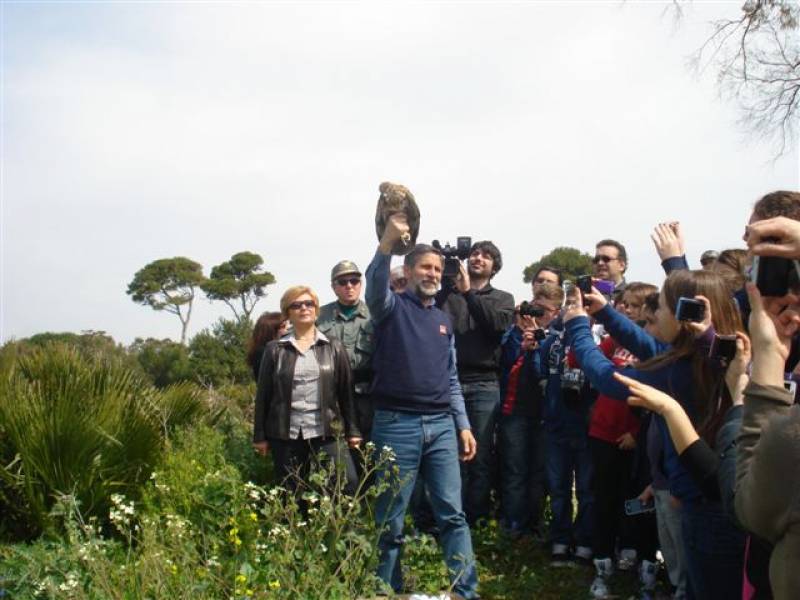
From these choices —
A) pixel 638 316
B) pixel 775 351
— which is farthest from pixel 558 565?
pixel 775 351

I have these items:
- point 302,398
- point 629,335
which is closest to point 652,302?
point 629,335

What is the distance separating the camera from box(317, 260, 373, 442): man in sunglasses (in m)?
5.71

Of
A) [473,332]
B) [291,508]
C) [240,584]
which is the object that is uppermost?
[473,332]

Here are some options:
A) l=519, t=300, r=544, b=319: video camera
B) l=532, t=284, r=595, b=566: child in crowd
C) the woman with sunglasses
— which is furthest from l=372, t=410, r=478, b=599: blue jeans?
l=519, t=300, r=544, b=319: video camera

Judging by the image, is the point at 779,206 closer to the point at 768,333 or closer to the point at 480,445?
the point at 768,333

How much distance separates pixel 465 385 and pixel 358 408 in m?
0.92

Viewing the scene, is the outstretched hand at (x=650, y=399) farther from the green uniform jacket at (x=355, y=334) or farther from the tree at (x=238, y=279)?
the tree at (x=238, y=279)

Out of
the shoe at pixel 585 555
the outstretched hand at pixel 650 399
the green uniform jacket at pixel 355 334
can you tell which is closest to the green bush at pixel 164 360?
the green uniform jacket at pixel 355 334

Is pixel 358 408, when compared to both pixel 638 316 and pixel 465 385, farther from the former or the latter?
pixel 638 316

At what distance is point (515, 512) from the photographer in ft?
20.6

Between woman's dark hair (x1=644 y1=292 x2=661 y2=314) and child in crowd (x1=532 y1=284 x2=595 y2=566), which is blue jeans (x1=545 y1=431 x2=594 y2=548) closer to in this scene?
child in crowd (x1=532 y1=284 x2=595 y2=566)

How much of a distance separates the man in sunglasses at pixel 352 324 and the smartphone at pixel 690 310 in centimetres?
283

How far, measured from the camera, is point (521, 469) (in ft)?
20.5

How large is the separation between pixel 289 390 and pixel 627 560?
251 cm
